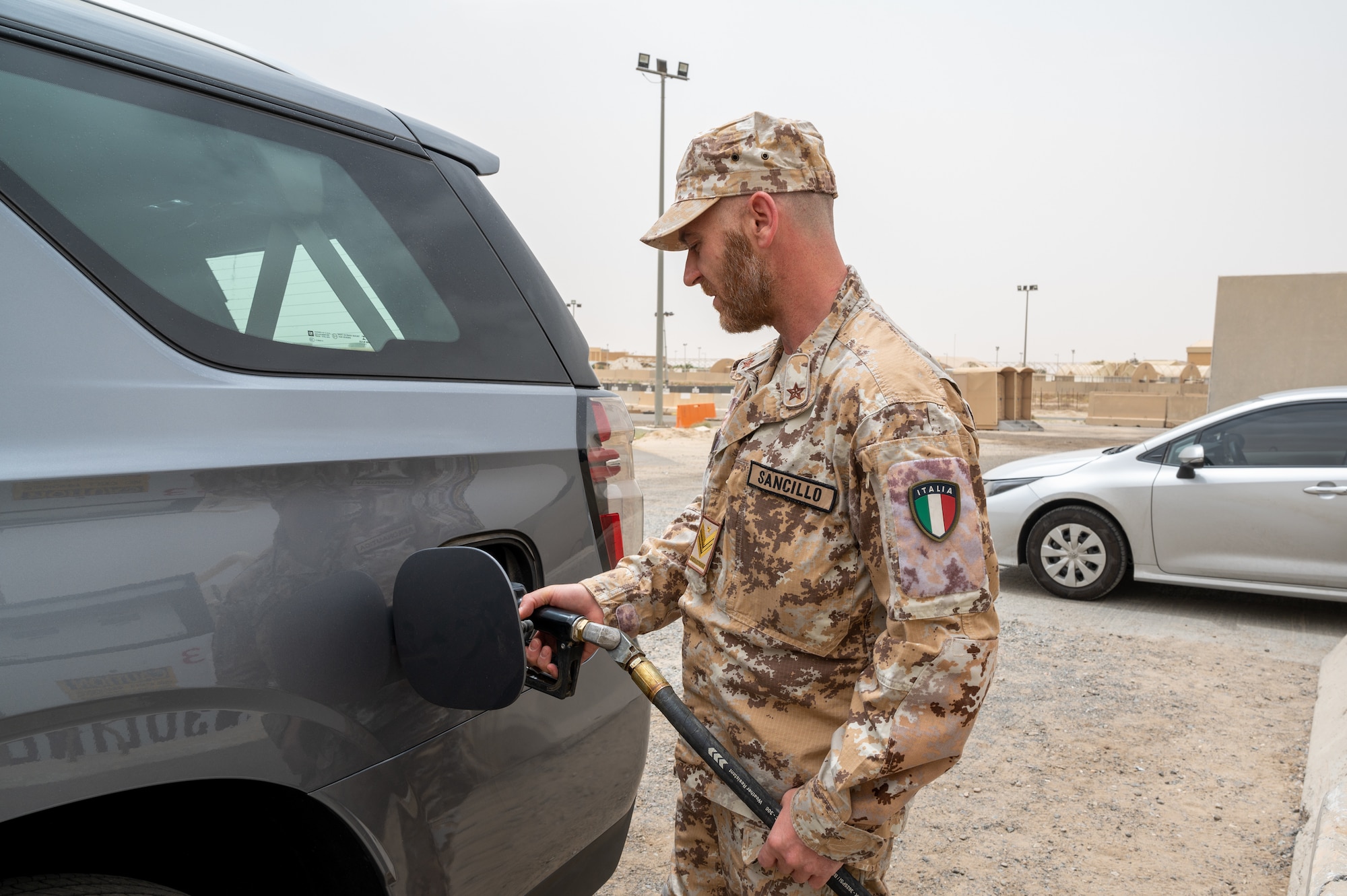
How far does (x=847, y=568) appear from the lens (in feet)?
5.00

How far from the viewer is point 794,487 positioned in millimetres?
1544

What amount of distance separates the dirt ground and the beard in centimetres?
204

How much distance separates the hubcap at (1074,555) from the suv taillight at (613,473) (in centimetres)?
516

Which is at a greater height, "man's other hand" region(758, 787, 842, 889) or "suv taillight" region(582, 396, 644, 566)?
"suv taillight" region(582, 396, 644, 566)

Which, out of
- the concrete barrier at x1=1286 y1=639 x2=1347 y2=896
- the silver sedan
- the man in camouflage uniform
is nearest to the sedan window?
the silver sedan

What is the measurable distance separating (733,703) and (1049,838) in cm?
216

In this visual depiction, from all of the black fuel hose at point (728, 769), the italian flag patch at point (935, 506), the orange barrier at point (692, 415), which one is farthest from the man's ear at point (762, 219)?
the orange barrier at point (692, 415)

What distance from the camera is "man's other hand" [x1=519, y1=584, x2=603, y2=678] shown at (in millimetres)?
1639

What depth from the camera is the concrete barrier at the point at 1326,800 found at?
7.41 feet

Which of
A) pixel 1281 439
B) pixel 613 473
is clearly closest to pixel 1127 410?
pixel 1281 439

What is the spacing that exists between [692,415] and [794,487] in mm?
22946

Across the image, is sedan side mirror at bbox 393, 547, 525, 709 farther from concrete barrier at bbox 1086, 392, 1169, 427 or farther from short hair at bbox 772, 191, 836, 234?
concrete barrier at bbox 1086, 392, 1169, 427

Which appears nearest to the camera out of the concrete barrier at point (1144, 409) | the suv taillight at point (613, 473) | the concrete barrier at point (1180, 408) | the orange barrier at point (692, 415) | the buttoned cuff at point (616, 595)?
the buttoned cuff at point (616, 595)

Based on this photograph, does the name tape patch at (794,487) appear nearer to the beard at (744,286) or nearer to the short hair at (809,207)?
the beard at (744,286)
